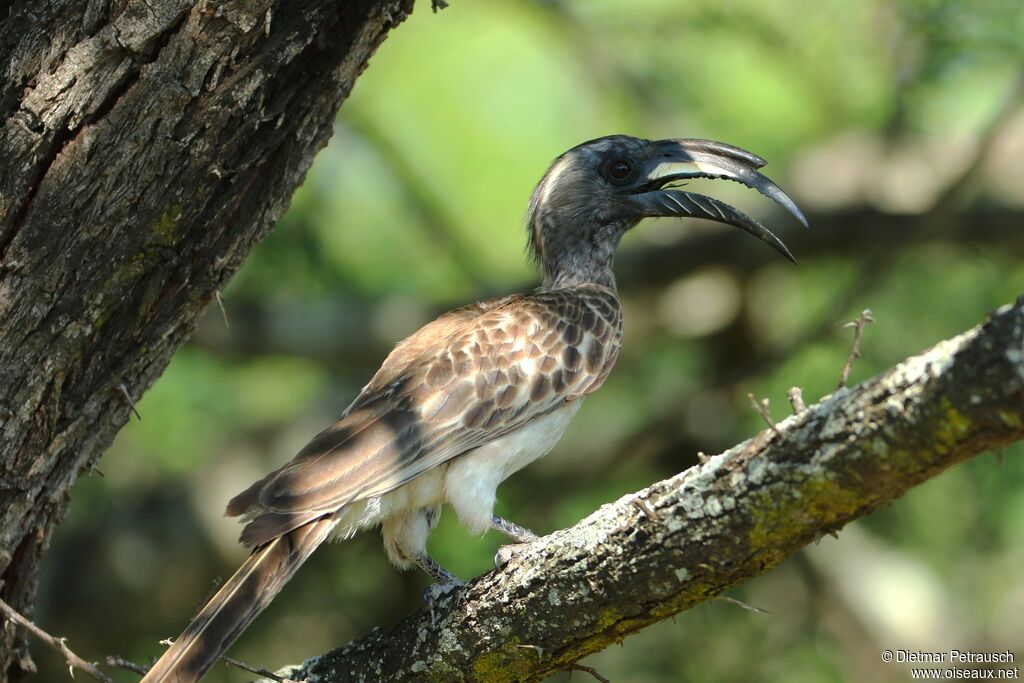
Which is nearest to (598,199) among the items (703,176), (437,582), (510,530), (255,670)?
(703,176)

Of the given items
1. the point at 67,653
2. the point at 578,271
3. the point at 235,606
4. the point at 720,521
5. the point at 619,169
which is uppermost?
the point at 619,169

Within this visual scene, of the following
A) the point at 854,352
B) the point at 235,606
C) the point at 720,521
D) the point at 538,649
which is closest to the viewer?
the point at 854,352

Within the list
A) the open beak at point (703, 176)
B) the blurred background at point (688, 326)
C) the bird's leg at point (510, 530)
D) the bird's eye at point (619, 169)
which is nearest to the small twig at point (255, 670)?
the bird's leg at point (510, 530)

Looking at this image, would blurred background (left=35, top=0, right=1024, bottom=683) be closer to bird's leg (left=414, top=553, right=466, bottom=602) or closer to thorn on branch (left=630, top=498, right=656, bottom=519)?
bird's leg (left=414, top=553, right=466, bottom=602)

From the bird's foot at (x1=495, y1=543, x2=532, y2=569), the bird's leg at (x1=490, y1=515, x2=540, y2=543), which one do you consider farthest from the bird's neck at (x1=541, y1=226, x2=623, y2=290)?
the bird's foot at (x1=495, y1=543, x2=532, y2=569)

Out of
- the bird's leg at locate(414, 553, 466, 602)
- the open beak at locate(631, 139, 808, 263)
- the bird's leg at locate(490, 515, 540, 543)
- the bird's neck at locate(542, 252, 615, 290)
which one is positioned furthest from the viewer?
the bird's neck at locate(542, 252, 615, 290)

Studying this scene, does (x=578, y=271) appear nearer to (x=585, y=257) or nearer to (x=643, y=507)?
(x=585, y=257)

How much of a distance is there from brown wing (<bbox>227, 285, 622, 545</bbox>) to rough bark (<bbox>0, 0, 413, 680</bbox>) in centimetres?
66

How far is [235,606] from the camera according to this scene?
13.1 ft

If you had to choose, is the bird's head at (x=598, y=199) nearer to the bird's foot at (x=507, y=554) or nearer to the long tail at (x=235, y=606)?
the bird's foot at (x=507, y=554)

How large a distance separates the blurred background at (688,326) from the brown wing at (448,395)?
227cm

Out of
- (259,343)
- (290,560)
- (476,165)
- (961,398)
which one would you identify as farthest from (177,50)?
(476,165)

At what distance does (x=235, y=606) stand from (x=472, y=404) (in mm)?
1285

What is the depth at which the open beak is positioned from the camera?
5.33 meters
